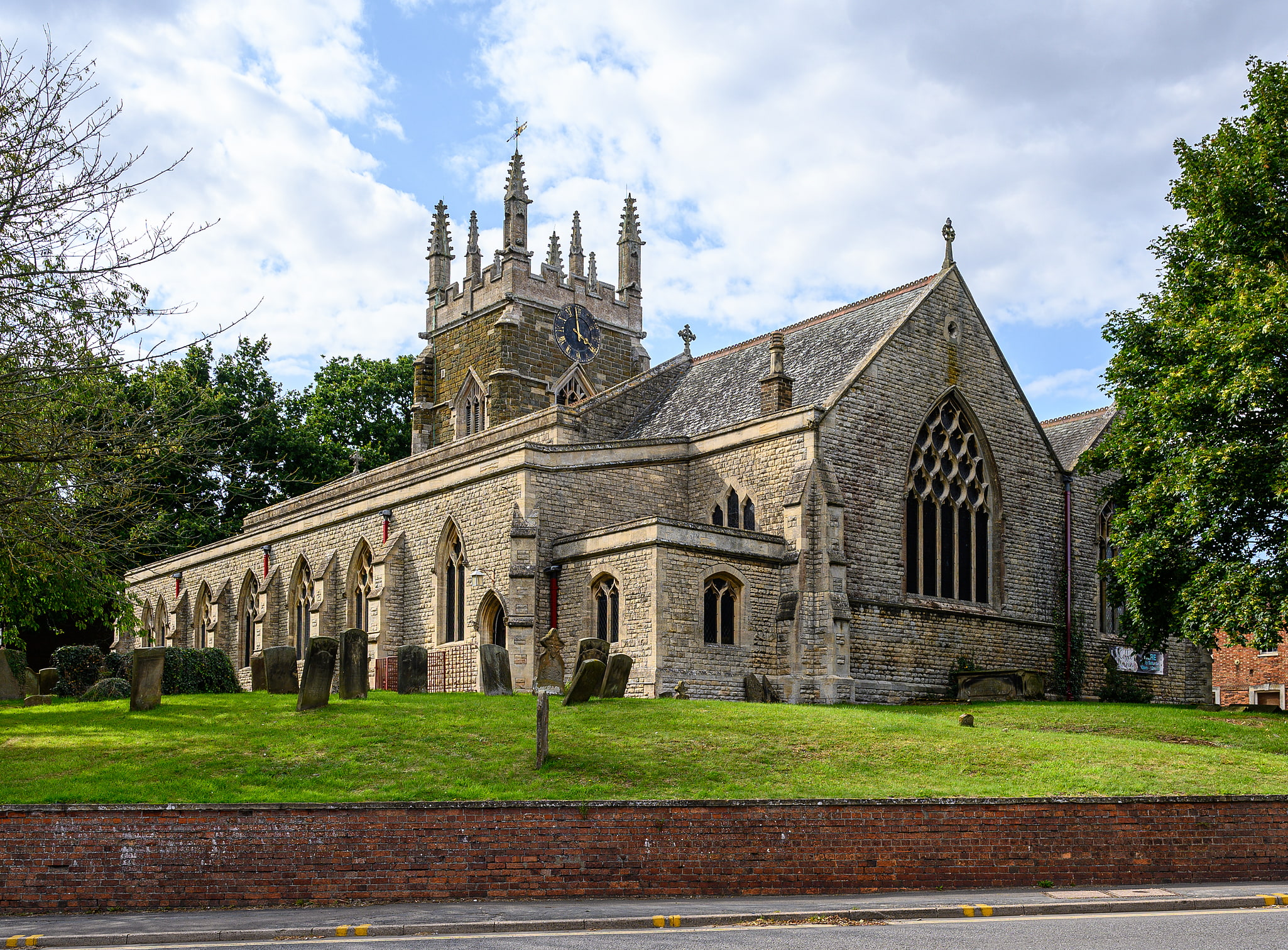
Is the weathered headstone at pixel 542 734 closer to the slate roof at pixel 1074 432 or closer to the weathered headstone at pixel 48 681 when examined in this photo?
the weathered headstone at pixel 48 681

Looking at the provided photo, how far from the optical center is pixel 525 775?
16469 millimetres

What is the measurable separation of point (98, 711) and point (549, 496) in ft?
37.0

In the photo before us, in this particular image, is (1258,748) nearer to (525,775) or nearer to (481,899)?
(525,775)

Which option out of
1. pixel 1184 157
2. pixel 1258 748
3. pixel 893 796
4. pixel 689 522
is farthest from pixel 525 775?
pixel 1184 157

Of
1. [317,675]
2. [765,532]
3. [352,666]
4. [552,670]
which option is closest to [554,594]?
[765,532]

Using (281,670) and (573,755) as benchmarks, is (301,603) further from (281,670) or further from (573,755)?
(573,755)

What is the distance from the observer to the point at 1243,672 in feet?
151

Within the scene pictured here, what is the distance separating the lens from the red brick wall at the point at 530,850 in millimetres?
13398

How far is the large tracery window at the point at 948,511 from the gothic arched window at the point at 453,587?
10.9 meters

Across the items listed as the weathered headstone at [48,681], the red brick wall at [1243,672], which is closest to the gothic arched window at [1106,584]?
the red brick wall at [1243,672]

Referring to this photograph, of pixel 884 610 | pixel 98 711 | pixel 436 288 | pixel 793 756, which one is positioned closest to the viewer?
pixel 793 756

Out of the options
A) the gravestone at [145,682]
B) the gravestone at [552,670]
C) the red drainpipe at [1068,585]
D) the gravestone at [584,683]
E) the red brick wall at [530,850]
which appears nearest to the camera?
the red brick wall at [530,850]

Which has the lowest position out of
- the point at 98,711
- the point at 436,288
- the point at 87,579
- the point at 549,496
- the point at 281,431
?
the point at 98,711

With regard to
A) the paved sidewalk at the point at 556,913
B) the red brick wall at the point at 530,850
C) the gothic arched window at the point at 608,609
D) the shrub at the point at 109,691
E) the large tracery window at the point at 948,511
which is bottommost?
the paved sidewalk at the point at 556,913
